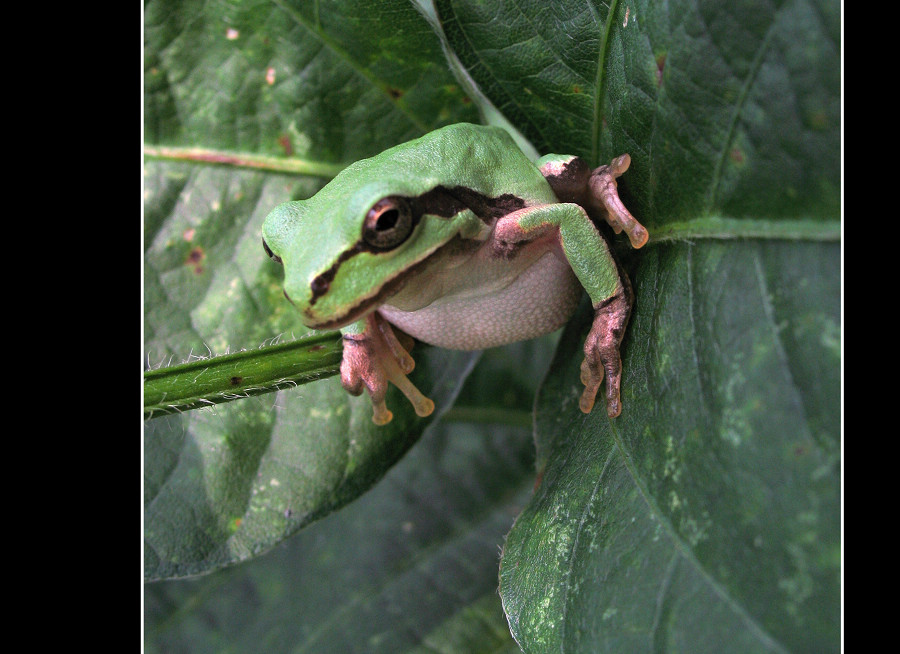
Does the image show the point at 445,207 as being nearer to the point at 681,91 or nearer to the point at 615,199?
the point at 615,199

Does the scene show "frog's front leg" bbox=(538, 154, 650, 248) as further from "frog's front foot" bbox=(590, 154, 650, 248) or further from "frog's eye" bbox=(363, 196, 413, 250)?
"frog's eye" bbox=(363, 196, 413, 250)

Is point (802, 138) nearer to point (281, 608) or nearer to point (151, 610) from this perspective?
point (281, 608)

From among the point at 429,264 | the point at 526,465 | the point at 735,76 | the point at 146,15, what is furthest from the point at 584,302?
the point at 146,15

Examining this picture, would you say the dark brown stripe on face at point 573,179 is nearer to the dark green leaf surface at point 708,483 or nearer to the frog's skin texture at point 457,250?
the frog's skin texture at point 457,250

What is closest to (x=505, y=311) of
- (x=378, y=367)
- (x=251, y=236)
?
(x=378, y=367)

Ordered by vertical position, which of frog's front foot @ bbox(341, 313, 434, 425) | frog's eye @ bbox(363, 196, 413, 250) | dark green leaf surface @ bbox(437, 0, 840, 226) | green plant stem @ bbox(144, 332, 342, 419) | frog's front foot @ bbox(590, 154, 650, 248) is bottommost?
frog's front foot @ bbox(341, 313, 434, 425)

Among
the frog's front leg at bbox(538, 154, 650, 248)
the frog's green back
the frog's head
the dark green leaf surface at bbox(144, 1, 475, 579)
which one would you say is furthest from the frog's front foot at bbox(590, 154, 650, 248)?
the dark green leaf surface at bbox(144, 1, 475, 579)
